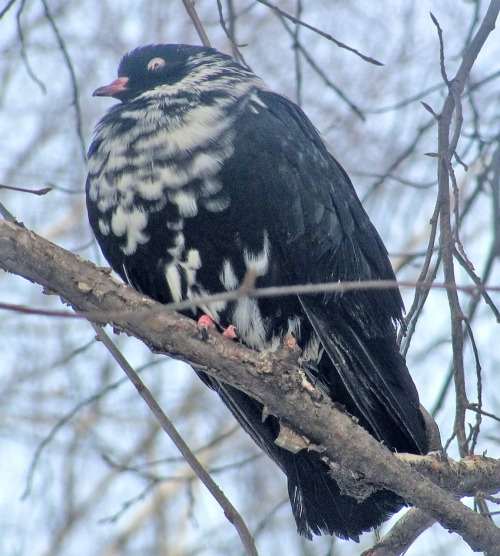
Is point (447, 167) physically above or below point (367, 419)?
above

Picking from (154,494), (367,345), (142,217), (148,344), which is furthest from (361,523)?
(154,494)

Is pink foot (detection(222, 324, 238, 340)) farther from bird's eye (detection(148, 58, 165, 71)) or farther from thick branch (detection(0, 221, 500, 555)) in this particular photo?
bird's eye (detection(148, 58, 165, 71))

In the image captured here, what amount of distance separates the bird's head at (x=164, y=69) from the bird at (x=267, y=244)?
257 millimetres

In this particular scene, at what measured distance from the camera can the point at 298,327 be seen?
3414 millimetres

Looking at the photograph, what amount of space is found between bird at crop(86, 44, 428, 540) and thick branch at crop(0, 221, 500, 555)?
35 centimetres

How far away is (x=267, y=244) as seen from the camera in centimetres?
327

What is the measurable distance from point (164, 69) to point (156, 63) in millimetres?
63

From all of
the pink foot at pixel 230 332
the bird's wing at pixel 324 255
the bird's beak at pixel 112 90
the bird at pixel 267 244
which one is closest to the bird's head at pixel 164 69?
the bird's beak at pixel 112 90

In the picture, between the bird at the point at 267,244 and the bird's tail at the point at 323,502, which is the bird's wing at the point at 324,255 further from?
the bird's tail at the point at 323,502

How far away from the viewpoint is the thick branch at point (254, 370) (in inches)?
104

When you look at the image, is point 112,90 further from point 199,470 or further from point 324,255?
point 199,470

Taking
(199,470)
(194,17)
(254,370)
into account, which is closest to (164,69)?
(194,17)

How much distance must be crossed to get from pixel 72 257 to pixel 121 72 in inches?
66.8

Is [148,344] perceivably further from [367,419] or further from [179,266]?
[367,419]
